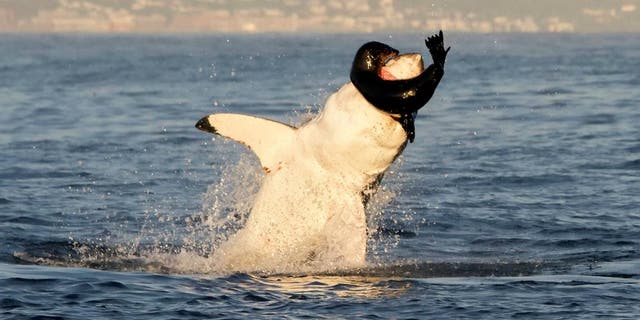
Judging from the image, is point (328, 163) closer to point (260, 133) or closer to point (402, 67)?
point (260, 133)

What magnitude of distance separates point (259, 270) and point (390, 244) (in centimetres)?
346

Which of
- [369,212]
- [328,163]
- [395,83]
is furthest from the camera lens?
[369,212]

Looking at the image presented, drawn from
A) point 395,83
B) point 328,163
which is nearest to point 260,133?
point 328,163

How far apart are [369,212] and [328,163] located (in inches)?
51.5

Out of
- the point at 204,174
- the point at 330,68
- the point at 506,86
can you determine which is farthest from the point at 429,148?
the point at 330,68

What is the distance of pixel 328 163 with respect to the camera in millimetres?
13438

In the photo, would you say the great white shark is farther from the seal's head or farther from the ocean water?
the ocean water

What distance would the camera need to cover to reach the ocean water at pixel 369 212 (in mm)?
12570

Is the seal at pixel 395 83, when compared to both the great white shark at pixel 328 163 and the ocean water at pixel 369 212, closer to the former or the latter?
the great white shark at pixel 328 163

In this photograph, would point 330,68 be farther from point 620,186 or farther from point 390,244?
point 390,244

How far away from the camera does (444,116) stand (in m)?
33.4

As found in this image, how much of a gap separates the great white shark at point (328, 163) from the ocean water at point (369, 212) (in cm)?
41

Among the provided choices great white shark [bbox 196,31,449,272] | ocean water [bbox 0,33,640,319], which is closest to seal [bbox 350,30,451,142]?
great white shark [bbox 196,31,449,272]

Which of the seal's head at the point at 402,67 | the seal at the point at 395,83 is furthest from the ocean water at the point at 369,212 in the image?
the seal's head at the point at 402,67
